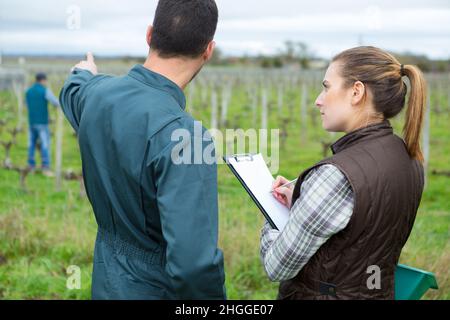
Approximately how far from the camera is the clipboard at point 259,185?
2.23m

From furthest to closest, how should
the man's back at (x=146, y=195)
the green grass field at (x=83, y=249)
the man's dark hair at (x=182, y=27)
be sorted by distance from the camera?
the green grass field at (x=83, y=249) → the man's dark hair at (x=182, y=27) → the man's back at (x=146, y=195)

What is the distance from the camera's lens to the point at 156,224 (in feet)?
6.38

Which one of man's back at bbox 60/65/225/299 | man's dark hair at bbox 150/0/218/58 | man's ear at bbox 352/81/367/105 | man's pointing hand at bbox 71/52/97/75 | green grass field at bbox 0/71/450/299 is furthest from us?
green grass field at bbox 0/71/450/299

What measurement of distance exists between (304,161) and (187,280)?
11.5m

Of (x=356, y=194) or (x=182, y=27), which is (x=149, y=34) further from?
(x=356, y=194)

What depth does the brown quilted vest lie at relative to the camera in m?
1.94

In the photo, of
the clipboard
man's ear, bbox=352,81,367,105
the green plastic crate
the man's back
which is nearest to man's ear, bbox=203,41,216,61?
the man's back

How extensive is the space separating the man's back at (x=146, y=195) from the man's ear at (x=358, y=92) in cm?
56

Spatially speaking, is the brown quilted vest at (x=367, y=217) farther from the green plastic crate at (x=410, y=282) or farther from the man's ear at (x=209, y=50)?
the man's ear at (x=209, y=50)

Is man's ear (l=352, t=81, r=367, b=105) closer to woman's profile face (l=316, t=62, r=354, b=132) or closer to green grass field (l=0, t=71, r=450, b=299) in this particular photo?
woman's profile face (l=316, t=62, r=354, b=132)

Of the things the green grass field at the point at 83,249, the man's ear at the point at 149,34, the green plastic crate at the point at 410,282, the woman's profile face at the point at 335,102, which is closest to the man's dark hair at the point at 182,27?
the man's ear at the point at 149,34

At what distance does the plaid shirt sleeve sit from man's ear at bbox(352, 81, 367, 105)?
0.28 metres
